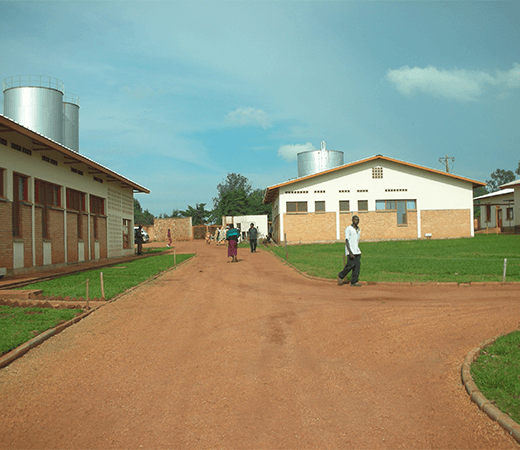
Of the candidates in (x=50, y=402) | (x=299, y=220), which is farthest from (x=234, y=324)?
(x=299, y=220)

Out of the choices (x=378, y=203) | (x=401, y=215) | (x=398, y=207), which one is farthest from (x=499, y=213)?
(x=378, y=203)

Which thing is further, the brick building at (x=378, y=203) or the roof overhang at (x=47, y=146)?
the brick building at (x=378, y=203)

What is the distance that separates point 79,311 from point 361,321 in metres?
5.48

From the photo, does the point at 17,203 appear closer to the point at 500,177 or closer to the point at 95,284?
the point at 95,284

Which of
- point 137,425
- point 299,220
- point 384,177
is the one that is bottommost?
point 137,425

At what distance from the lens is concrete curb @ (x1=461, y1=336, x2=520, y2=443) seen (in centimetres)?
402

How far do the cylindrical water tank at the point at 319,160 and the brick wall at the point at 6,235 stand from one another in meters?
34.6

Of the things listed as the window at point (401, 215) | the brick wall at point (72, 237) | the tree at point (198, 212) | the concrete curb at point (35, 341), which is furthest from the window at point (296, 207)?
the tree at point (198, 212)

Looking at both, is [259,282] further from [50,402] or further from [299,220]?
[299,220]

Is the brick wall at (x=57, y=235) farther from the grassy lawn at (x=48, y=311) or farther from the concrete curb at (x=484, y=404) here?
the concrete curb at (x=484, y=404)

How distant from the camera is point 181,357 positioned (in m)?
6.51

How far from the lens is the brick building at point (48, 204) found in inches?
597

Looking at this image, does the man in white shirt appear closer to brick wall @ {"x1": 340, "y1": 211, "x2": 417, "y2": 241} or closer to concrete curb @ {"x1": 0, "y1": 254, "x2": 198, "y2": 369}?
concrete curb @ {"x1": 0, "y1": 254, "x2": 198, "y2": 369}

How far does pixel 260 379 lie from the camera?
5.55 m
